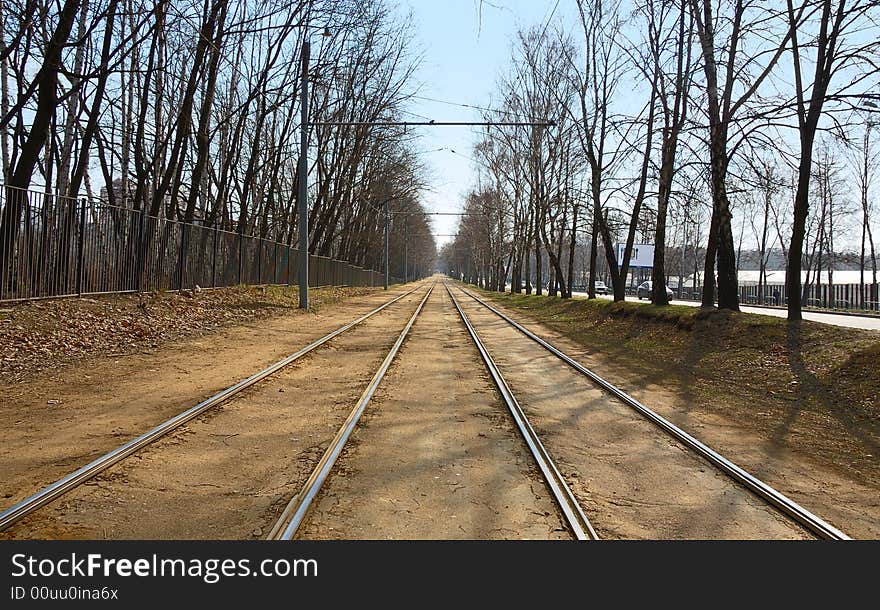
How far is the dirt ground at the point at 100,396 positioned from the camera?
5.69 m

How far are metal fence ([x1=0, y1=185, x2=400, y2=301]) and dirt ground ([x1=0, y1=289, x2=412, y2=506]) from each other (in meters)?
0.99

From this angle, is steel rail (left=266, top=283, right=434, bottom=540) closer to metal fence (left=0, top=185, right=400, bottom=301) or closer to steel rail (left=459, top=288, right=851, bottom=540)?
steel rail (left=459, top=288, right=851, bottom=540)

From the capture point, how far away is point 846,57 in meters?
12.7

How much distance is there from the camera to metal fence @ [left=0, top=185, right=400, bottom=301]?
13.2m

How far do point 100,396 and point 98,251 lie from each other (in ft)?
30.9

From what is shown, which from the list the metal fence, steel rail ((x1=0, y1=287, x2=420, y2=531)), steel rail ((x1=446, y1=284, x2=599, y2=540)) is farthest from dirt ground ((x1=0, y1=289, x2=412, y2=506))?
steel rail ((x1=446, y1=284, x2=599, y2=540))

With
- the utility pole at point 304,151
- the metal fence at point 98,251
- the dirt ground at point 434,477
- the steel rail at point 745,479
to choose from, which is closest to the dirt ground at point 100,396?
the metal fence at point 98,251

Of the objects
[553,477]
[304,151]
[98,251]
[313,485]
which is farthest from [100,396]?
[304,151]

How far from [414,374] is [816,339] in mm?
7460

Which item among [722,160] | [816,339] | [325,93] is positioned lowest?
[816,339]

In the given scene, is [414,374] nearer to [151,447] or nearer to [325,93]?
[151,447]

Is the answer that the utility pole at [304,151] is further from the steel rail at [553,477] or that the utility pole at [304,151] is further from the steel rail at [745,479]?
the steel rail at [745,479]

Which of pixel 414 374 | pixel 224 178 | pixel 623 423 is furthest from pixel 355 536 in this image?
pixel 224 178

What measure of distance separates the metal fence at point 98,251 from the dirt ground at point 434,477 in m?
8.85
